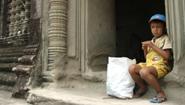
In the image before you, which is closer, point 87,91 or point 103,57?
point 87,91

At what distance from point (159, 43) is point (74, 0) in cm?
149

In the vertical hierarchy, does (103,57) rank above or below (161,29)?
below

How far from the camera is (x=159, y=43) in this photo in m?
1.95

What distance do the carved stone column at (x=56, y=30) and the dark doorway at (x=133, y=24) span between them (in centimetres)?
242

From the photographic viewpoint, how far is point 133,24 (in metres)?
4.97

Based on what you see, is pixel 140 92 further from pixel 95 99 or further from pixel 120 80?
pixel 95 99

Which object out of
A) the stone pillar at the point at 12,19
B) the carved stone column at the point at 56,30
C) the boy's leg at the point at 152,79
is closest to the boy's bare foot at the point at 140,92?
the boy's leg at the point at 152,79

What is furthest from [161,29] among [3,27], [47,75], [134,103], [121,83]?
[3,27]

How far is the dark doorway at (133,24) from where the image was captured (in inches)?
187

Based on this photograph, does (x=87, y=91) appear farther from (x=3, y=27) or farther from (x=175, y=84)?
(x=3, y=27)

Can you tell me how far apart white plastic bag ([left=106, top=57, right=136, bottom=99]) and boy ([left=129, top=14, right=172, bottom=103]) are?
67 millimetres

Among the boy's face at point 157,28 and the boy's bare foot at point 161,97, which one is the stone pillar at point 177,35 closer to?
the boy's face at point 157,28

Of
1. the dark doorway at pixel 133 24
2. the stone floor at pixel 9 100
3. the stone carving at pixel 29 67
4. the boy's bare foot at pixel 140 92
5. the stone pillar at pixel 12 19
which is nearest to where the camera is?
the boy's bare foot at pixel 140 92

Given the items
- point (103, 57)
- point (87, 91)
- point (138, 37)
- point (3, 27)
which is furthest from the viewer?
point (138, 37)
